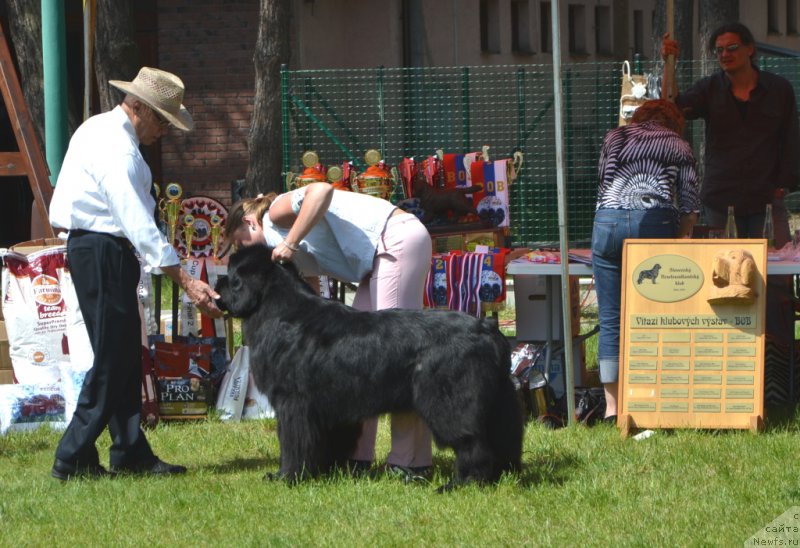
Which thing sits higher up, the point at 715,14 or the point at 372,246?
the point at 715,14

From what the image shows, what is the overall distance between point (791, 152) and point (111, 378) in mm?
4011

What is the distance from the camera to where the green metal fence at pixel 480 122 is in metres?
13.8

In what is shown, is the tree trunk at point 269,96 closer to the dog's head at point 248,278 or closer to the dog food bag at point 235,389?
the dog food bag at point 235,389

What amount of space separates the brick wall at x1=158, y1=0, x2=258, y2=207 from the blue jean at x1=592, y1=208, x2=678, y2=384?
10726mm

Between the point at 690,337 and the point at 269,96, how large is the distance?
8478 mm

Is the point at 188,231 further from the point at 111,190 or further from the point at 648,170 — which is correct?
the point at 648,170

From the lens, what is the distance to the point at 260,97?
13.9m

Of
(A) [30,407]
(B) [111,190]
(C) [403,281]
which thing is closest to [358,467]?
(C) [403,281]

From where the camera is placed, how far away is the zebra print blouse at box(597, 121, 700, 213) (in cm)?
607

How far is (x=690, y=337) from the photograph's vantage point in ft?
20.5

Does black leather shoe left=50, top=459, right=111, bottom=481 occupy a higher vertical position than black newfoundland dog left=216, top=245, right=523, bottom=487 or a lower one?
lower

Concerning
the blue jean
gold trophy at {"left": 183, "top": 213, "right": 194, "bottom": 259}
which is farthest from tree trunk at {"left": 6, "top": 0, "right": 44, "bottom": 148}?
the blue jean

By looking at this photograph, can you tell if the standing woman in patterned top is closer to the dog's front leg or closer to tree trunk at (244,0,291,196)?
the dog's front leg

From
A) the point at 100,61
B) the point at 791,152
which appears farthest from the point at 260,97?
the point at 791,152
